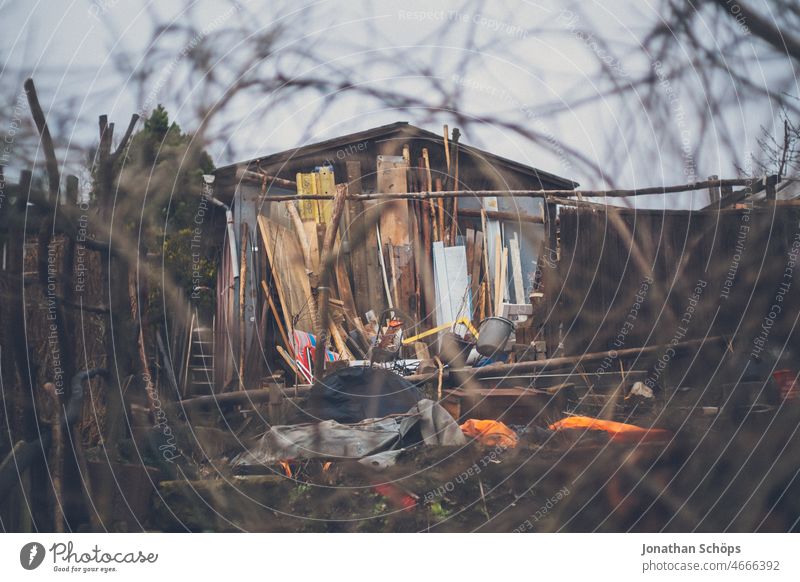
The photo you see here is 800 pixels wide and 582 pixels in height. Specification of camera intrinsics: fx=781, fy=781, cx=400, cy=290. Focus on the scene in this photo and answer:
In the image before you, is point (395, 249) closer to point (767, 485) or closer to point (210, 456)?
point (210, 456)

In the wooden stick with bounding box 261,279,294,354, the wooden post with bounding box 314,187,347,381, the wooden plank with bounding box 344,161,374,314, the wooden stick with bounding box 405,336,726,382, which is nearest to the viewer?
the wooden stick with bounding box 405,336,726,382

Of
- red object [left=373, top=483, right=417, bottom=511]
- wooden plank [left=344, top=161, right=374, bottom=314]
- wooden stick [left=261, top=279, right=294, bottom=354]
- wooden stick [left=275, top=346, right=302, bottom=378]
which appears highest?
wooden plank [left=344, top=161, right=374, bottom=314]

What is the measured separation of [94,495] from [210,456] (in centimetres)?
75

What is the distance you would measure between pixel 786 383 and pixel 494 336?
2761mm

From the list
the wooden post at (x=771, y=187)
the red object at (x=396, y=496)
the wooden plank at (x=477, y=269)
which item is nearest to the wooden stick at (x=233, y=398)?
the red object at (x=396, y=496)

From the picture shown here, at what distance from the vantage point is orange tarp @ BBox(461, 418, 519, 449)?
16.5 feet

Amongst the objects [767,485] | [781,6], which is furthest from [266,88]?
[767,485]

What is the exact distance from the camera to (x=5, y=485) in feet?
13.9

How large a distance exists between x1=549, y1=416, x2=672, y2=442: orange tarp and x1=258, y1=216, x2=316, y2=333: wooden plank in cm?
269

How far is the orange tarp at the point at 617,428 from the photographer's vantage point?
4715 mm

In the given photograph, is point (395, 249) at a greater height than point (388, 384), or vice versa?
Result: point (395, 249)

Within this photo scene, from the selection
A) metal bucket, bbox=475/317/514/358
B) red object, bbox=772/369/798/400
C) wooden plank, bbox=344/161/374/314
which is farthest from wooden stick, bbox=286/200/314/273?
red object, bbox=772/369/798/400

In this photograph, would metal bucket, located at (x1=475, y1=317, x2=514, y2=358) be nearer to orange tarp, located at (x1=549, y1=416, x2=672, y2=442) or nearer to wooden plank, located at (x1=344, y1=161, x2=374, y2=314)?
wooden plank, located at (x1=344, y1=161, x2=374, y2=314)

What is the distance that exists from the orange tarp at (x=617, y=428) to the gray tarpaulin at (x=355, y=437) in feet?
2.32
